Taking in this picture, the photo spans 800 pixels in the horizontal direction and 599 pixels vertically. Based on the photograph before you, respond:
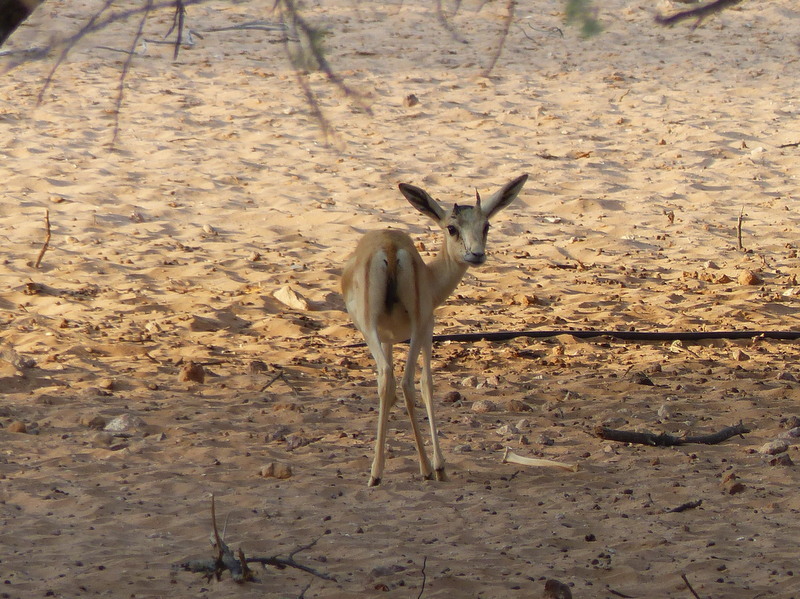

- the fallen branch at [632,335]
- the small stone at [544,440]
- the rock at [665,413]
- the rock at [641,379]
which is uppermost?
the small stone at [544,440]

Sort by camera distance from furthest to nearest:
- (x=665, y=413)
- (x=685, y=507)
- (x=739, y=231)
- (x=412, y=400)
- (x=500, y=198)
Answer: (x=739, y=231) → (x=665, y=413) → (x=500, y=198) → (x=412, y=400) → (x=685, y=507)

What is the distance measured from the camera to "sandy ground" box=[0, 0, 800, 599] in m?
4.46

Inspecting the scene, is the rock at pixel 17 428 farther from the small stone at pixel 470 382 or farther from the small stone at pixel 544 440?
the small stone at pixel 544 440

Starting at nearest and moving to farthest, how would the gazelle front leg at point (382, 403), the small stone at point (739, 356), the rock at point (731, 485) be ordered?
1. the rock at point (731, 485)
2. the gazelle front leg at point (382, 403)
3. the small stone at point (739, 356)

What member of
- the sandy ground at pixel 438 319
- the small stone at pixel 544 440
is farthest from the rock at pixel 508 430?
the small stone at pixel 544 440

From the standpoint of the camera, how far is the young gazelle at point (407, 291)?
5191 millimetres

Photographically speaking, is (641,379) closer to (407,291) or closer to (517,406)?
(517,406)

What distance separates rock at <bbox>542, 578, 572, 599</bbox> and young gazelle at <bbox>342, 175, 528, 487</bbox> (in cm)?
135

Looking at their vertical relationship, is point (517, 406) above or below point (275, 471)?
below

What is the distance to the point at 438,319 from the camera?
7.86m

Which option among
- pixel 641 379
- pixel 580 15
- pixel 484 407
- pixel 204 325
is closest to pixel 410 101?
pixel 204 325

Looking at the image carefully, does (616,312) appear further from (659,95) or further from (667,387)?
(659,95)

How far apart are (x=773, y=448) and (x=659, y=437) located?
1.81 ft

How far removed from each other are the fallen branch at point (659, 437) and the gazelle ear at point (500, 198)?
4.04 ft
